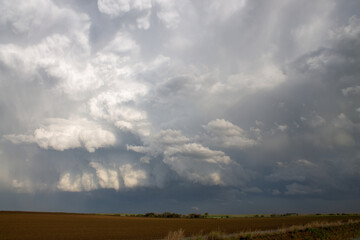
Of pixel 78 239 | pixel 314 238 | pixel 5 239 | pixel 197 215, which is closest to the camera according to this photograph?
pixel 5 239

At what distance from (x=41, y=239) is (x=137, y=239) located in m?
12.1

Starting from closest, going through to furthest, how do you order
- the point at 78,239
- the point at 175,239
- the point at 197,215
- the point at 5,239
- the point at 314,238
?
the point at 175,239 < the point at 5,239 < the point at 78,239 < the point at 314,238 < the point at 197,215

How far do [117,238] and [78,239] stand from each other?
5.11m

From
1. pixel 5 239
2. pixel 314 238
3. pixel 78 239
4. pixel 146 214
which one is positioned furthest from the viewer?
pixel 146 214

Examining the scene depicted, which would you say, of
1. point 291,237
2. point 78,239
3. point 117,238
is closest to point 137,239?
point 117,238

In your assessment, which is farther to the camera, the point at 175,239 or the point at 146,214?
the point at 146,214

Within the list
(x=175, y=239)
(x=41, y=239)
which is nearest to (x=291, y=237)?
(x=175, y=239)

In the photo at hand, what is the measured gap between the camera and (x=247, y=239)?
33.4 meters

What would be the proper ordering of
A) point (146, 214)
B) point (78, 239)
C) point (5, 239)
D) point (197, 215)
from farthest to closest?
point (146, 214) < point (197, 215) < point (78, 239) < point (5, 239)

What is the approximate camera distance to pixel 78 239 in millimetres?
34406

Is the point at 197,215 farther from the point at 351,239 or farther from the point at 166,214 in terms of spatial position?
the point at 351,239

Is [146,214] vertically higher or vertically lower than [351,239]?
lower

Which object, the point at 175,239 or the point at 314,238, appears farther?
the point at 314,238

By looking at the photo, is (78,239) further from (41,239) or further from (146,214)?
(146,214)
